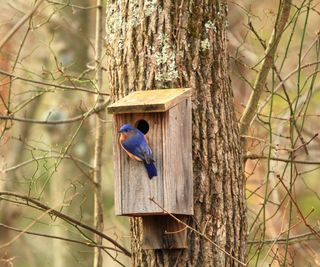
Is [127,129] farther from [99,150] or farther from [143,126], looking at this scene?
[99,150]

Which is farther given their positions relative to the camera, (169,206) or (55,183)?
(55,183)

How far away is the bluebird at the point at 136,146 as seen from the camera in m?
4.07

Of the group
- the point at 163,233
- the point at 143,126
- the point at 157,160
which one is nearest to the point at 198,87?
the point at 143,126

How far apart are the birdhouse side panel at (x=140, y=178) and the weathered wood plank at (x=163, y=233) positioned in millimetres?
161

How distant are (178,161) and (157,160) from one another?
0.35 ft

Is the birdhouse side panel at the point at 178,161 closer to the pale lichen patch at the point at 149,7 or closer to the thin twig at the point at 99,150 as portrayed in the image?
the pale lichen patch at the point at 149,7

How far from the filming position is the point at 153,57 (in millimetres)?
4352

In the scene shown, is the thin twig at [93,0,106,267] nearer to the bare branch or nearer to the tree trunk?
the bare branch

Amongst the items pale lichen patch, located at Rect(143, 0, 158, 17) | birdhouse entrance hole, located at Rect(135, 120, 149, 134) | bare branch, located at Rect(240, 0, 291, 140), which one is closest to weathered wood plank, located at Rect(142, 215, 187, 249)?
birdhouse entrance hole, located at Rect(135, 120, 149, 134)

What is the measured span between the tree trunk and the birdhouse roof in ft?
0.41

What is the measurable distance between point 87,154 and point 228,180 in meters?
3.77

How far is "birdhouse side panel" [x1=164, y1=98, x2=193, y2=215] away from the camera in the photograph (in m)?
4.15

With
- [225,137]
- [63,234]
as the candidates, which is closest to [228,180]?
[225,137]

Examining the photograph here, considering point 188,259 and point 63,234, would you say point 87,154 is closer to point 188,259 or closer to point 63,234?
point 63,234
